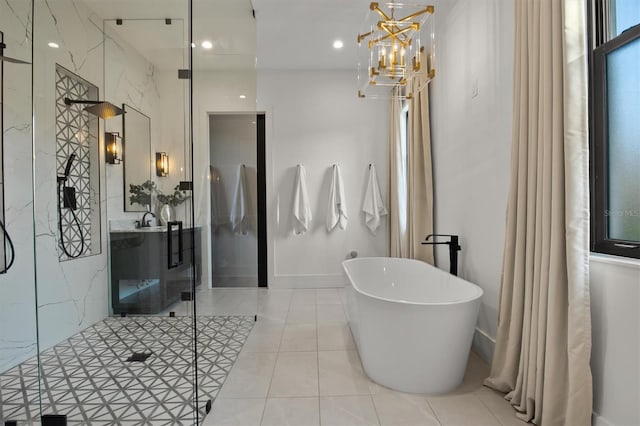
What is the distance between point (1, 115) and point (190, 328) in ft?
5.45

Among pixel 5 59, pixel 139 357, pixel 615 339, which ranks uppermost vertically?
pixel 5 59

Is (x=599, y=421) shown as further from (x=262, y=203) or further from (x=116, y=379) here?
(x=262, y=203)

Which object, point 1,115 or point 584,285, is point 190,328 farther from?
point 584,285

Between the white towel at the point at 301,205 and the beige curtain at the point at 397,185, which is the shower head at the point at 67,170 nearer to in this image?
the white towel at the point at 301,205

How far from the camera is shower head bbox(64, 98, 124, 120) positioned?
1.63 metres

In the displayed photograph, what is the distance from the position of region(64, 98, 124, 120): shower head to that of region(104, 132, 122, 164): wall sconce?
0.31 feet

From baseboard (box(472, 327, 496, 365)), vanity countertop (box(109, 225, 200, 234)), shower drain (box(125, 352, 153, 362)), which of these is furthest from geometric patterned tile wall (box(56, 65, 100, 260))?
baseboard (box(472, 327, 496, 365))

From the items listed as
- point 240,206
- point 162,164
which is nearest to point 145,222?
point 162,164

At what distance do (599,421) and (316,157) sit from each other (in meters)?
3.61

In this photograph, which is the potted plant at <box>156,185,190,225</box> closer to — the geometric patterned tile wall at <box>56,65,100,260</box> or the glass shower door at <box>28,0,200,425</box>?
the glass shower door at <box>28,0,200,425</box>

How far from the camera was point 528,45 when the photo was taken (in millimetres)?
1644

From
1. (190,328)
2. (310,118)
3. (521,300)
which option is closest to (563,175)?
(521,300)

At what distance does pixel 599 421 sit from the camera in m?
1.35

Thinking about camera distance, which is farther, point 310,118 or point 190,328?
point 310,118
